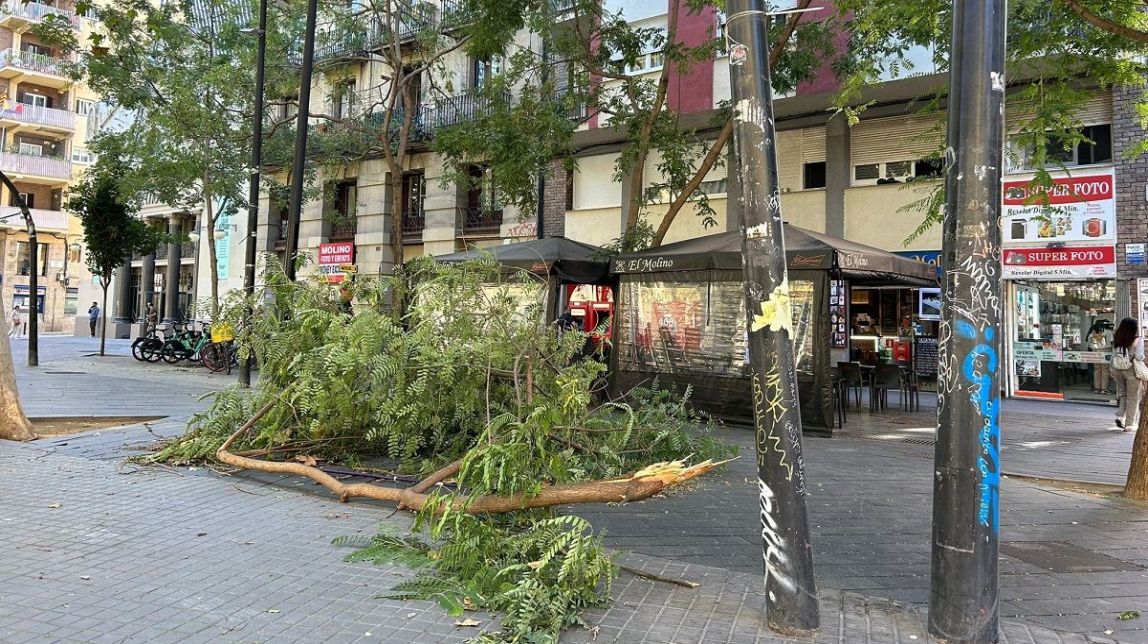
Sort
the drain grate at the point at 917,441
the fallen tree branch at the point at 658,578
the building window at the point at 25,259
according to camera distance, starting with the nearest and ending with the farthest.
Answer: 1. the fallen tree branch at the point at 658,578
2. the drain grate at the point at 917,441
3. the building window at the point at 25,259

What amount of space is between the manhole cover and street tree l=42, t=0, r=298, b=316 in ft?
51.0

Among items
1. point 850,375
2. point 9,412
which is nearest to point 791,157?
point 850,375

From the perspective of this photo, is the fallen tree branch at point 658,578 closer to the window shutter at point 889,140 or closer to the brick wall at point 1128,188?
the brick wall at point 1128,188

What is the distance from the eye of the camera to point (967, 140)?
3424 mm

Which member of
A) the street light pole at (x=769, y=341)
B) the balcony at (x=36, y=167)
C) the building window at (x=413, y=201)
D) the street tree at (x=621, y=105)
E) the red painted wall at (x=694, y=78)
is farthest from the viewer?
the balcony at (x=36, y=167)

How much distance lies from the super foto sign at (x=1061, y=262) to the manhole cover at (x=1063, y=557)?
30.5 ft

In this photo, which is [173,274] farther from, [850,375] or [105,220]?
[850,375]

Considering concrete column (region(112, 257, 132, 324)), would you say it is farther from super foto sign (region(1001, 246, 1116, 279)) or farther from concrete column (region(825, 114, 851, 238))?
super foto sign (region(1001, 246, 1116, 279))

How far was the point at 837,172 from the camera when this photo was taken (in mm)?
15859

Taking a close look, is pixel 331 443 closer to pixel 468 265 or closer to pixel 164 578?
pixel 468 265

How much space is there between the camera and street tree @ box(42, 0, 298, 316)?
16.4 meters

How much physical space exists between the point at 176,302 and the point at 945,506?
34833mm

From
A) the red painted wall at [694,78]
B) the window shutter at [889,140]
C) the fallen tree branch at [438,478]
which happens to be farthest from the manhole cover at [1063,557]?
the red painted wall at [694,78]

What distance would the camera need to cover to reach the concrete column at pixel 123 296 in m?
35.1
